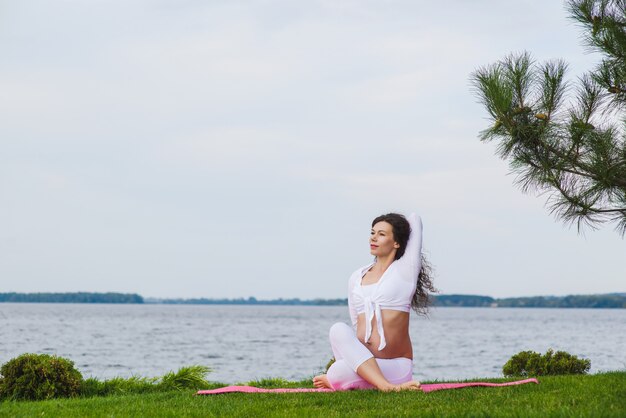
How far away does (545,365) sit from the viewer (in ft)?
44.2

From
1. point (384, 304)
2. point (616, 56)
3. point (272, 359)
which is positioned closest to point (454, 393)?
point (384, 304)

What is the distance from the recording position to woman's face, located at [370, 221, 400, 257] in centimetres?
890

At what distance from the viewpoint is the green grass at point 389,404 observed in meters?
6.77

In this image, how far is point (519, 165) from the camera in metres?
10.7

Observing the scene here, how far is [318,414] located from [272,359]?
36.3 metres

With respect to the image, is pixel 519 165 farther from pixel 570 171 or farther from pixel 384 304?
pixel 384 304

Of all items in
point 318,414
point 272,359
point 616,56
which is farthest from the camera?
point 272,359

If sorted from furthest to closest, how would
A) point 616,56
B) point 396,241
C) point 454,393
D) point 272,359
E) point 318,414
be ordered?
1. point 272,359
2. point 616,56
3. point 396,241
4. point 454,393
5. point 318,414

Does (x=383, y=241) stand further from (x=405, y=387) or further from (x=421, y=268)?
(x=405, y=387)

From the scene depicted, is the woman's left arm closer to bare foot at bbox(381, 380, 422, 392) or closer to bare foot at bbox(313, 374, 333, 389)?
bare foot at bbox(381, 380, 422, 392)

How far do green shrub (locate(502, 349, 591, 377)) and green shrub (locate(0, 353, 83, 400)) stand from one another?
7.90 metres

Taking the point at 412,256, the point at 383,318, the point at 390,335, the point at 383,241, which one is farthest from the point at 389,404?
the point at 383,241

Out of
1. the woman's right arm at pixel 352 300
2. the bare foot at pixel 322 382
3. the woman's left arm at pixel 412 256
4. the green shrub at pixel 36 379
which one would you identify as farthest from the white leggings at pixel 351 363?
the green shrub at pixel 36 379

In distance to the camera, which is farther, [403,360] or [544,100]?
[544,100]
